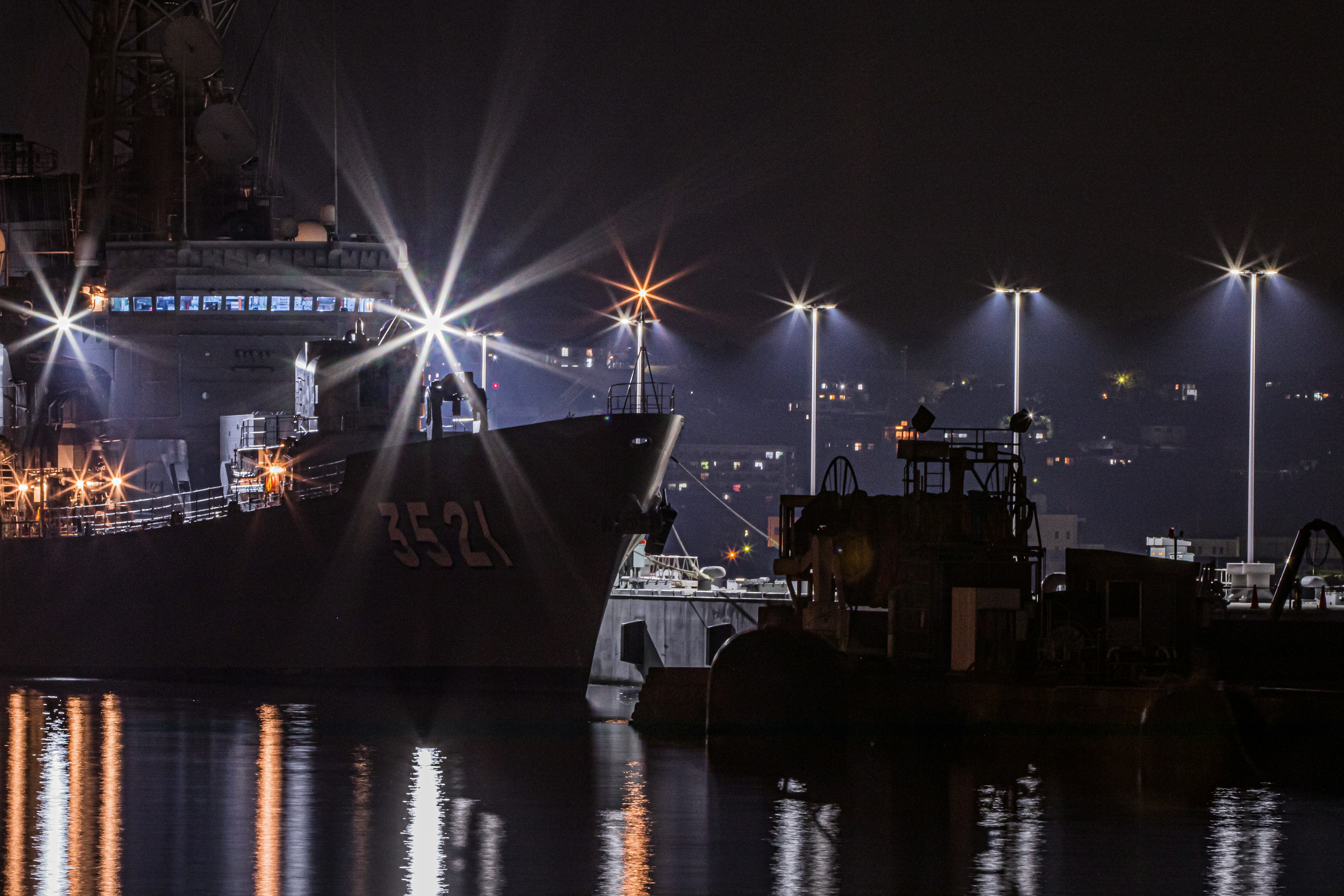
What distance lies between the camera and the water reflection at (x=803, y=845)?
487 inches

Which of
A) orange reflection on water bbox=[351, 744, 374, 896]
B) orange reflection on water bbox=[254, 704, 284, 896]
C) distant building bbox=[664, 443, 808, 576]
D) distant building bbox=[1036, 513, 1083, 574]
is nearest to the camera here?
orange reflection on water bbox=[351, 744, 374, 896]

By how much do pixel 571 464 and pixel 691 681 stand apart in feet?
14.9

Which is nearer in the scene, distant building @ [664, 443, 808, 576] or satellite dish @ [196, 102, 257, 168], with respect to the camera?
satellite dish @ [196, 102, 257, 168]

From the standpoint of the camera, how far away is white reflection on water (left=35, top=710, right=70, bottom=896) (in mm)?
12281

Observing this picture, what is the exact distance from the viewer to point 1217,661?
22.6 metres

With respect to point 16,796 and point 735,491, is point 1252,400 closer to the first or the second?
point 16,796

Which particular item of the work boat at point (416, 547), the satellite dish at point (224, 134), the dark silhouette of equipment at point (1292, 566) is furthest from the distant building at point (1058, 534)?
the satellite dish at point (224, 134)

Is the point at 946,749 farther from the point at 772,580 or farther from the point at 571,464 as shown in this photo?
the point at 772,580

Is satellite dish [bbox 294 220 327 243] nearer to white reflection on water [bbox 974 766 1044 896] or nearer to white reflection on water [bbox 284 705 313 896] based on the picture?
white reflection on water [bbox 284 705 313 896]

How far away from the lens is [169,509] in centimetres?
2811

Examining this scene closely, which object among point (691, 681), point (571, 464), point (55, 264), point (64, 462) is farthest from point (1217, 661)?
point (55, 264)

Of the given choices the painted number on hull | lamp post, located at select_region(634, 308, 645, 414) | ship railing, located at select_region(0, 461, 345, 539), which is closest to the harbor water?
the painted number on hull

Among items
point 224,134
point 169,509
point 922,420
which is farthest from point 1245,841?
point 224,134

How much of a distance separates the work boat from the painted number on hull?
2cm
